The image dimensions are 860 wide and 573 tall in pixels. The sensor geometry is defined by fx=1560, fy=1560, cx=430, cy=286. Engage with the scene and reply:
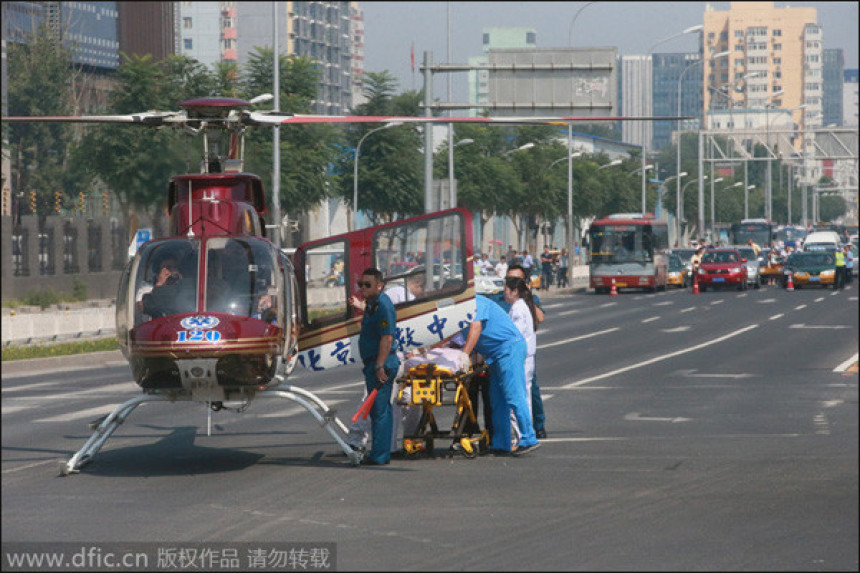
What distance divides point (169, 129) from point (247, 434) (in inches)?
144

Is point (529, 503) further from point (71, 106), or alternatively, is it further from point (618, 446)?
point (71, 106)

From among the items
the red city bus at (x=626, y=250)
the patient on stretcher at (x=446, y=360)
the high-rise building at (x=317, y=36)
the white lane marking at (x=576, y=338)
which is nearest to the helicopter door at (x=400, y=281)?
the patient on stretcher at (x=446, y=360)

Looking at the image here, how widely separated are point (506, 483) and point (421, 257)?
2.50m

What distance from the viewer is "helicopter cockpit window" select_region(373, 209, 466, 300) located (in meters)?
13.7

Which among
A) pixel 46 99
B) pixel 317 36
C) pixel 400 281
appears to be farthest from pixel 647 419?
pixel 317 36

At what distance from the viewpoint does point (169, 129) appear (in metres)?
14.6

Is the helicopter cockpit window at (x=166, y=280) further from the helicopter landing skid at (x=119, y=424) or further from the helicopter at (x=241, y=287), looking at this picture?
the helicopter landing skid at (x=119, y=424)

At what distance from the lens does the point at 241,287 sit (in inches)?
513

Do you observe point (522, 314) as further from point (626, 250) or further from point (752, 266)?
point (752, 266)

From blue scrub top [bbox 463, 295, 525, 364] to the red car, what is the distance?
5110cm

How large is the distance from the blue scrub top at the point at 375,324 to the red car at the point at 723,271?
171 ft

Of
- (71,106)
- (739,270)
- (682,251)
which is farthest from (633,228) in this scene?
(71,106)

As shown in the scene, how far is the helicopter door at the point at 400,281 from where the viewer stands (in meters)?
13.8

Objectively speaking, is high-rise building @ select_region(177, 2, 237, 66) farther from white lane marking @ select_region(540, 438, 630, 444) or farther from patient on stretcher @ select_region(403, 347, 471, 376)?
Result: patient on stretcher @ select_region(403, 347, 471, 376)
